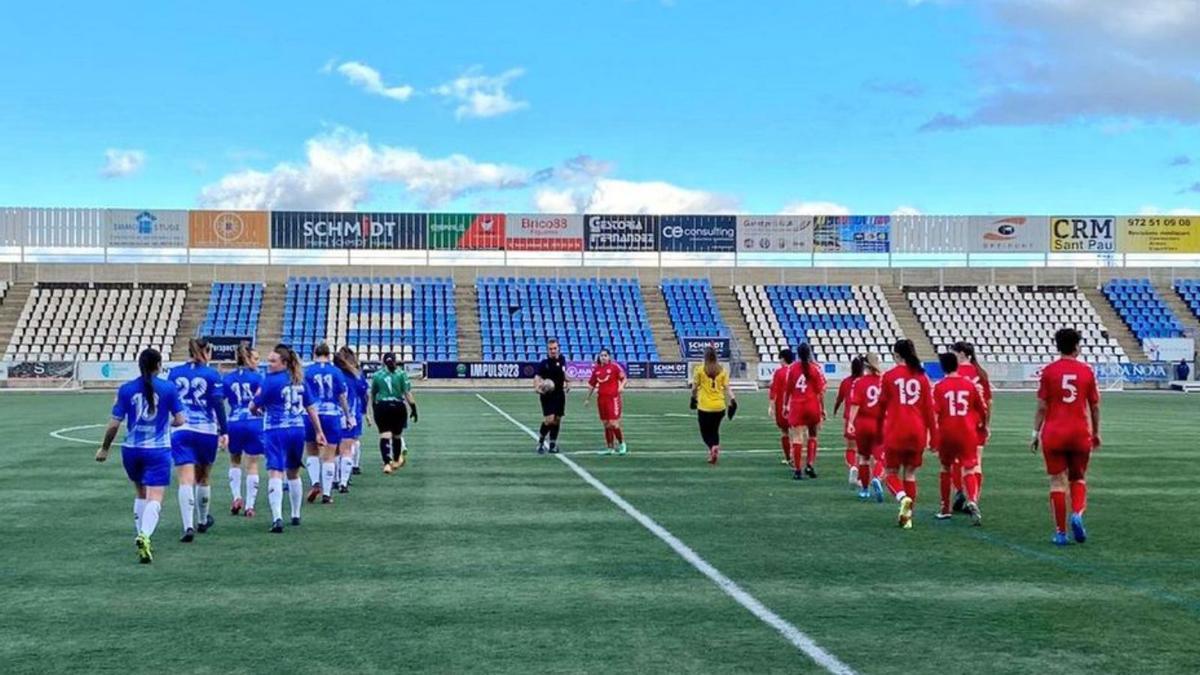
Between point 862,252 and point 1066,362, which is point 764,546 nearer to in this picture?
point 1066,362

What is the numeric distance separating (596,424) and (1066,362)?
1866cm

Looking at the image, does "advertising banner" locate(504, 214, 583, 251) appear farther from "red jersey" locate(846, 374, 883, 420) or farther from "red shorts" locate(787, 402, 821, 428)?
"red jersey" locate(846, 374, 883, 420)

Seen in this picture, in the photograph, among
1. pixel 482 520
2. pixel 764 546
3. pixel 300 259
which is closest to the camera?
pixel 764 546

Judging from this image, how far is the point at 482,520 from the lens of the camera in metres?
13.0

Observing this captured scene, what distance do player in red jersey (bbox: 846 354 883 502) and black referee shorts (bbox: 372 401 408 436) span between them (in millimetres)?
6901

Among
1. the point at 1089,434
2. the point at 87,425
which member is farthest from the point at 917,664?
the point at 87,425

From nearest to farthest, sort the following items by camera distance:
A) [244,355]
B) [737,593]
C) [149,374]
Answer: [737,593] → [149,374] → [244,355]

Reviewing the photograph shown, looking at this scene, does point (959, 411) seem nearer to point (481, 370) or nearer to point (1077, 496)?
point (1077, 496)

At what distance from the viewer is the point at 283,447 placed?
12602 mm

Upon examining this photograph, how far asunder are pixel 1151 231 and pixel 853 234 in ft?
60.4

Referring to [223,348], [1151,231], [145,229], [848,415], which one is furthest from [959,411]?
[1151,231]

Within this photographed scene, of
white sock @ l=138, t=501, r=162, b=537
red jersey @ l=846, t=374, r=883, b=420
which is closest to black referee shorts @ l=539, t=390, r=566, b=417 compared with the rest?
red jersey @ l=846, t=374, r=883, b=420

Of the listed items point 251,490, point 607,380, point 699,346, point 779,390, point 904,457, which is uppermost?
point 699,346

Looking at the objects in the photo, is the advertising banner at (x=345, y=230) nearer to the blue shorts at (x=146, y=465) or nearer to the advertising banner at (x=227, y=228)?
the advertising banner at (x=227, y=228)
